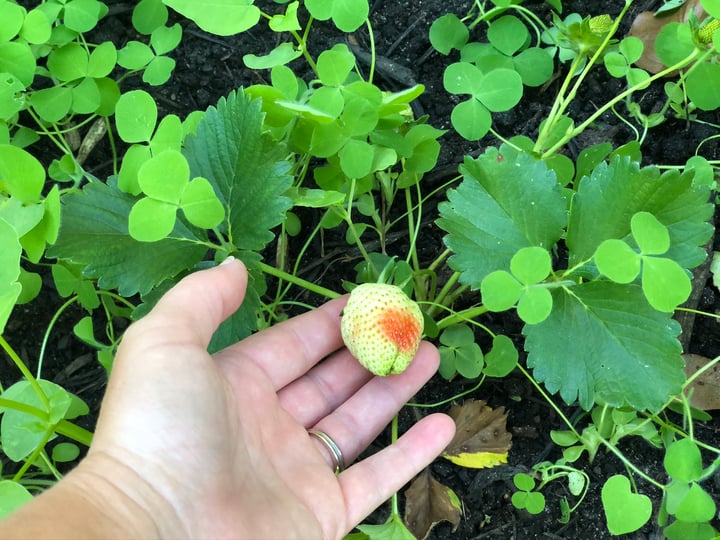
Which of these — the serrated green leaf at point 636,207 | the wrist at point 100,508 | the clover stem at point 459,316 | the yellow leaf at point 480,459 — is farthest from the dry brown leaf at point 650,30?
the wrist at point 100,508

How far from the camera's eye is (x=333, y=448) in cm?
144

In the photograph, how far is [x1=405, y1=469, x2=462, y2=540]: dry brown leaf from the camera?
1.68 metres

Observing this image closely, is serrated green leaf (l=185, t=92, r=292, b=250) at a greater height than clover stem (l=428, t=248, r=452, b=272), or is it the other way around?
serrated green leaf (l=185, t=92, r=292, b=250)

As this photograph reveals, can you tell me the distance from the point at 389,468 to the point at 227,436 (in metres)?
0.37

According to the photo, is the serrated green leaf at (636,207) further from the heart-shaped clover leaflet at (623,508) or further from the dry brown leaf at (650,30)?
the dry brown leaf at (650,30)

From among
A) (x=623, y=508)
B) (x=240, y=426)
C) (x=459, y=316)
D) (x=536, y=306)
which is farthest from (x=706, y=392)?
(x=240, y=426)

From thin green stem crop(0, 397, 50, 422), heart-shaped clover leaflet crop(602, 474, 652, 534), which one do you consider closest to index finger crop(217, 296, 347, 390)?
thin green stem crop(0, 397, 50, 422)

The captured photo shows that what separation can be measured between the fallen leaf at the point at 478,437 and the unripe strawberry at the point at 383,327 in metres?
0.44

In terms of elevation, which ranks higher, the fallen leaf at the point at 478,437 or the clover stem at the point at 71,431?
the clover stem at the point at 71,431

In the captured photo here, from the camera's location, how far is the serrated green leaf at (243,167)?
1369mm

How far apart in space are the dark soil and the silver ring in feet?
1.09

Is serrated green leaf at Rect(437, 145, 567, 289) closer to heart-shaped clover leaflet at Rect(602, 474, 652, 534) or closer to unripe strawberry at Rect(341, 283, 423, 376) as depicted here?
unripe strawberry at Rect(341, 283, 423, 376)

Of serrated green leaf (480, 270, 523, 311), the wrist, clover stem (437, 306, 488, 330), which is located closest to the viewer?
the wrist

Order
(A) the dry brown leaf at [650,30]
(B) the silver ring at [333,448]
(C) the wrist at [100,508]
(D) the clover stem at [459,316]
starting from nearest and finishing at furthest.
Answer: (C) the wrist at [100,508], (B) the silver ring at [333,448], (D) the clover stem at [459,316], (A) the dry brown leaf at [650,30]
